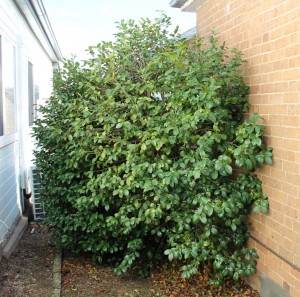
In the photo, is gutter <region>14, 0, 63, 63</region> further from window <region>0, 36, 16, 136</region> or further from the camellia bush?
the camellia bush

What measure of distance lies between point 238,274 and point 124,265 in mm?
1226

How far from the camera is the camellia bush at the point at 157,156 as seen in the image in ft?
12.8

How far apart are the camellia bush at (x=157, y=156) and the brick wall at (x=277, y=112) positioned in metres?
0.13

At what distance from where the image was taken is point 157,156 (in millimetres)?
4340

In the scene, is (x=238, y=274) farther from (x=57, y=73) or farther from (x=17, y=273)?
(x=57, y=73)

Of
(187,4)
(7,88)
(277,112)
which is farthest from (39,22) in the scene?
(277,112)

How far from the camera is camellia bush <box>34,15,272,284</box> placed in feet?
12.8

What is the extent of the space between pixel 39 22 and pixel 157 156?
5.65 m

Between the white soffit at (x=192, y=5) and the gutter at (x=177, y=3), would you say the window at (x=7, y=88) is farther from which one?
the white soffit at (x=192, y=5)

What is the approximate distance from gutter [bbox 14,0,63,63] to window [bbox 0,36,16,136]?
0.90 metres

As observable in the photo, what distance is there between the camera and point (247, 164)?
375 cm

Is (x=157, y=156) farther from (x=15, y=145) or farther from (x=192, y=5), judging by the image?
(x=15, y=145)

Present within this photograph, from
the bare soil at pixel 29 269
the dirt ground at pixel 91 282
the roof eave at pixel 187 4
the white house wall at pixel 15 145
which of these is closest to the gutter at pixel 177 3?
the roof eave at pixel 187 4

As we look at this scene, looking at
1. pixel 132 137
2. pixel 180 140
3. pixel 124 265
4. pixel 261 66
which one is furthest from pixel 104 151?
pixel 261 66
